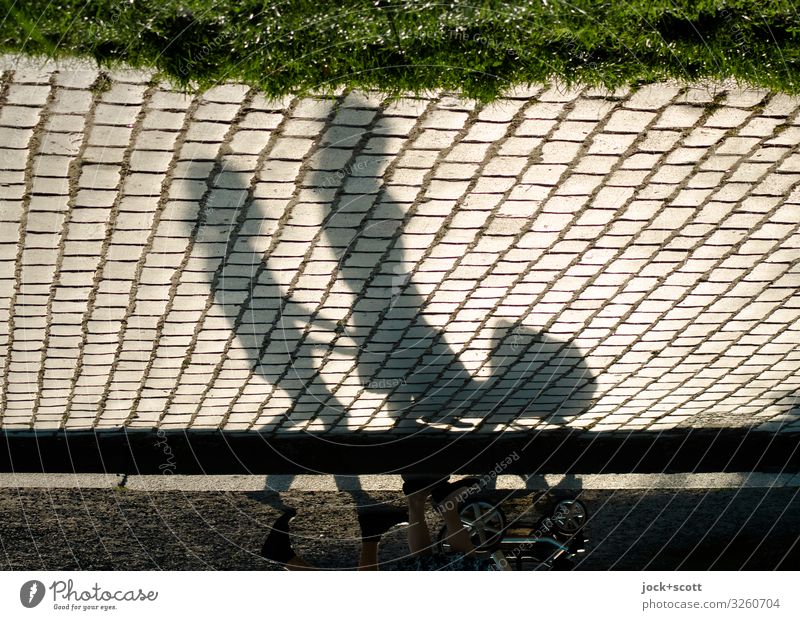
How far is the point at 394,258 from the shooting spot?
4.12m

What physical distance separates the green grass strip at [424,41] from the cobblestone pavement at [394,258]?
0.32 feet

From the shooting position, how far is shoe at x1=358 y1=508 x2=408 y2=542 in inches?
191

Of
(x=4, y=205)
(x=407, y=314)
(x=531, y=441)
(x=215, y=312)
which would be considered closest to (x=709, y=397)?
(x=531, y=441)

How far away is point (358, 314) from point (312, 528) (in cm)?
153

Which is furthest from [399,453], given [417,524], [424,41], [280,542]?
[424,41]

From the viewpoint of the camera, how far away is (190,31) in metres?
3.62

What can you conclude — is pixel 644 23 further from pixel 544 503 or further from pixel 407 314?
pixel 544 503

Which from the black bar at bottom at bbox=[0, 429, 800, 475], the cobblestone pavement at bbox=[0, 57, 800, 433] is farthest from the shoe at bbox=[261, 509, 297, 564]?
the cobblestone pavement at bbox=[0, 57, 800, 433]

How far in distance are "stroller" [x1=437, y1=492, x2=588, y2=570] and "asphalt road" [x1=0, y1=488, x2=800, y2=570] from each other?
0.07 m

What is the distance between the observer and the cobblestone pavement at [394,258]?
3748 millimetres

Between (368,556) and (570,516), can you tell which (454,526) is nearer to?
(368,556)

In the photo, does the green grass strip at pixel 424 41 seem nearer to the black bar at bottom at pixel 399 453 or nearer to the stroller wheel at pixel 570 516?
the black bar at bottom at pixel 399 453

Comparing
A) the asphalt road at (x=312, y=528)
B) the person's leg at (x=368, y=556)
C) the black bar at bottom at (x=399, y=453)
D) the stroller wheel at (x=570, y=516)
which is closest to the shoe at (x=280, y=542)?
the asphalt road at (x=312, y=528)

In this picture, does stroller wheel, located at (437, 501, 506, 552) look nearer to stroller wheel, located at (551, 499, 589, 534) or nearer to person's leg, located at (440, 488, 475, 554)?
person's leg, located at (440, 488, 475, 554)
